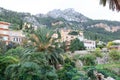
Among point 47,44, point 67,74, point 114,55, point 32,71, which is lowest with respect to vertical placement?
point 114,55

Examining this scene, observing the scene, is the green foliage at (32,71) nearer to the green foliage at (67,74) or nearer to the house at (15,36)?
the green foliage at (67,74)

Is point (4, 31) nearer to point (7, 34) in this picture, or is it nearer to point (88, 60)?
point (7, 34)

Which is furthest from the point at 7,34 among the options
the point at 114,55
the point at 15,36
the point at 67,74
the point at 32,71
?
the point at 32,71

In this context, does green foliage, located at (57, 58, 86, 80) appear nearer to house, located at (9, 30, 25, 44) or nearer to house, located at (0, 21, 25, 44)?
house, located at (0, 21, 25, 44)

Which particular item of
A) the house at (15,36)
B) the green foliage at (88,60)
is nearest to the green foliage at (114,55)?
the green foliage at (88,60)

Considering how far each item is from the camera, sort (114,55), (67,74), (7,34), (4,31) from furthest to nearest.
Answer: (7,34) < (4,31) < (114,55) < (67,74)

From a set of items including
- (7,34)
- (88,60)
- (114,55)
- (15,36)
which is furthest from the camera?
(15,36)

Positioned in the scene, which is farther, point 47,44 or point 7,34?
point 7,34

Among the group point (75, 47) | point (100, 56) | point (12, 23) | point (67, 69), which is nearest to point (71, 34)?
point (12, 23)

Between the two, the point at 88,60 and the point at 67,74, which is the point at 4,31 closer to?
the point at 88,60

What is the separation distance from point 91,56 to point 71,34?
4817 centimetres

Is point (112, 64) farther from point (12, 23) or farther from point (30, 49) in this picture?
point (12, 23)

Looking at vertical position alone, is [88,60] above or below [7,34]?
below

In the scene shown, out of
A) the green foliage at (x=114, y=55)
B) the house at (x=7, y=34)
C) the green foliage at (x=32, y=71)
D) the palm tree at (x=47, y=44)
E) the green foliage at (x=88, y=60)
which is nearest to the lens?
the green foliage at (x=32, y=71)
